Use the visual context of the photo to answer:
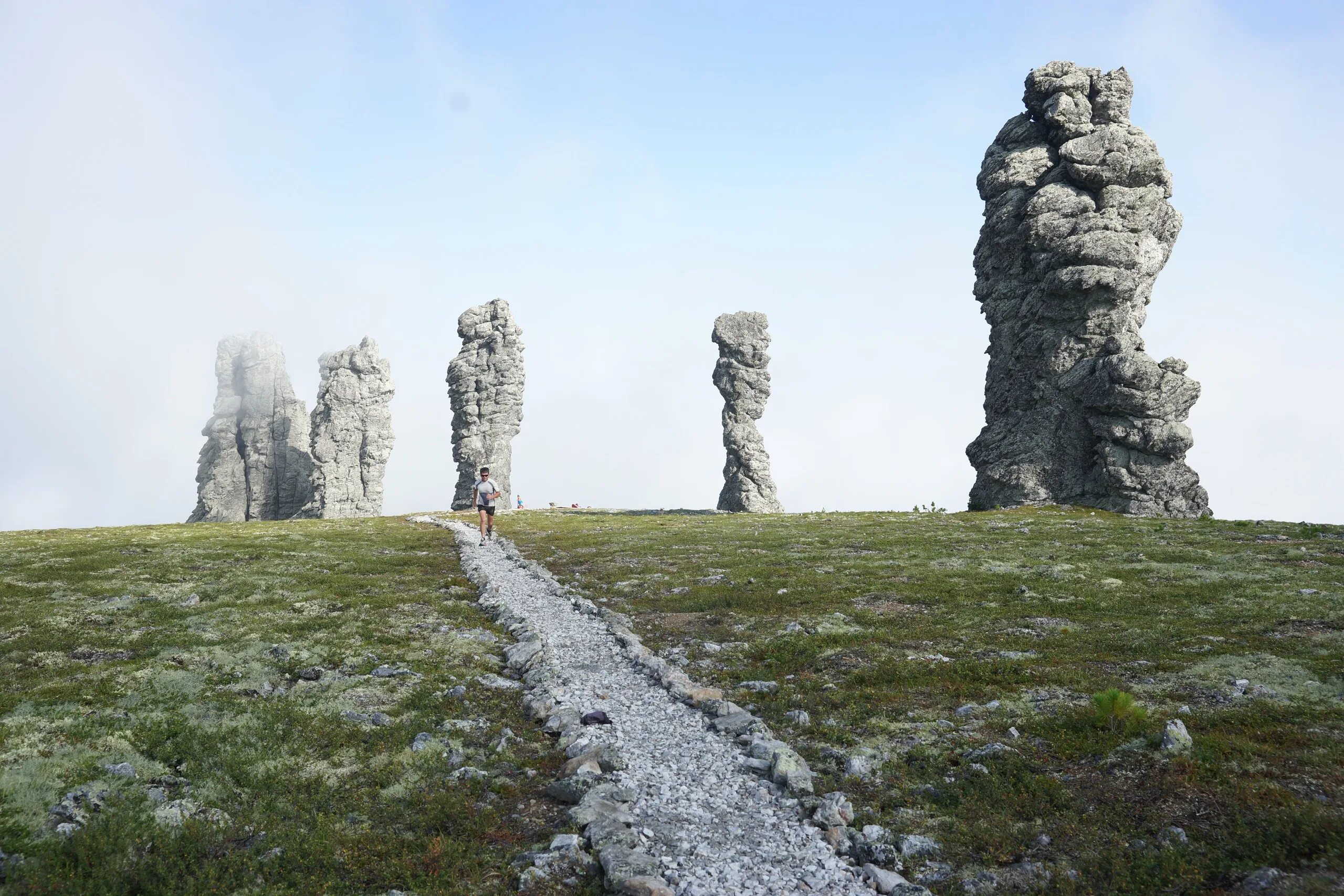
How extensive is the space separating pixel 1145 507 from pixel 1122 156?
31168 mm

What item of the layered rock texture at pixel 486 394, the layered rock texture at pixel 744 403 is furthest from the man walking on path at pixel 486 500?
the layered rock texture at pixel 486 394

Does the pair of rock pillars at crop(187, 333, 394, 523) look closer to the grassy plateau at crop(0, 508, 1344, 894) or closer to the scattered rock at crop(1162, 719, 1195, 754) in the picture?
the grassy plateau at crop(0, 508, 1344, 894)

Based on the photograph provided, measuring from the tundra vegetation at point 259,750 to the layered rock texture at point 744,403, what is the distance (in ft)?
214

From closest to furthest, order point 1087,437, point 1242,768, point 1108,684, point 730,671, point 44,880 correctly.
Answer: point 44,880
point 1242,768
point 1108,684
point 730,671
point 1087,437

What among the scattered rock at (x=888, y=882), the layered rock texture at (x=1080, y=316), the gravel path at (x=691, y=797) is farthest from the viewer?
the layered rock texture at (x=1080, y=316)

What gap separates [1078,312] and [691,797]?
65.4 metres

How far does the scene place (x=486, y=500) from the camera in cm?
4944

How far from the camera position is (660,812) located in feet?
40.1

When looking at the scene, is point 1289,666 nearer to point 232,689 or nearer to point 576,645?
point 576,645

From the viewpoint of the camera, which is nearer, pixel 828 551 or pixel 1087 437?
pixel 828 551

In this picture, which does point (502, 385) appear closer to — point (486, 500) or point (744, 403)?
point (744, 403)

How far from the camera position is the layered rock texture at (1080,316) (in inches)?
2320

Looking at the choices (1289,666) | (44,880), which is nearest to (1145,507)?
(1289,666)

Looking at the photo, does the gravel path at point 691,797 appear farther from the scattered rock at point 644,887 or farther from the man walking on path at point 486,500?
the man walking on path at point 486,500
